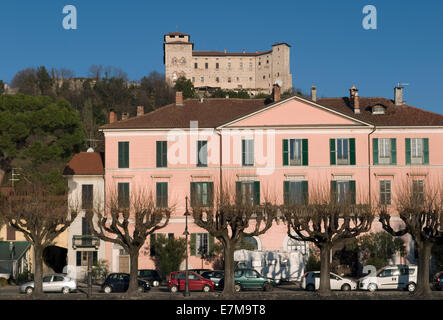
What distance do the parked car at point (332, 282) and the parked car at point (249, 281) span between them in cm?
208

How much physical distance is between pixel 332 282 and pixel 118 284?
40.2 ft

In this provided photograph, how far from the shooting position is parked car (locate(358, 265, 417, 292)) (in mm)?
39844

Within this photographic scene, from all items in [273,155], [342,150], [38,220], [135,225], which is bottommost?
[135,225]

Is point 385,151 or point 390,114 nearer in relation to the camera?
point 385,151

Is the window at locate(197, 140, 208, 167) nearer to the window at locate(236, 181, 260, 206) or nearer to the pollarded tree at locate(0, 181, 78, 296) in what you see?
the window at locate(236, 181, 260, 206)

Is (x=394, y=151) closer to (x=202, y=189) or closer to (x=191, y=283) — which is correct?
(x=202, y=189)

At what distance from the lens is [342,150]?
1927 inches

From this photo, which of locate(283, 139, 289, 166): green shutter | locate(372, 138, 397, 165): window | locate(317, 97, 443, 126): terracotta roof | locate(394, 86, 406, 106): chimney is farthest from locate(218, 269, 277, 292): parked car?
locate(394, 86, 406, 106): chimney

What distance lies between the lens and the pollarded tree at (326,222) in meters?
37.2

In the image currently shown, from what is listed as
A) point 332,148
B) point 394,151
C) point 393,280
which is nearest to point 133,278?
point 393,280

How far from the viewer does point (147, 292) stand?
39.6 m

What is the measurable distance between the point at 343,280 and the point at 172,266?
1230 cm

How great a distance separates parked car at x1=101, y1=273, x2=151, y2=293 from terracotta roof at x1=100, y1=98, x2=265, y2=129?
40.9 ft

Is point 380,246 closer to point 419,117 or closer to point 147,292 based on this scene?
point 419,117
